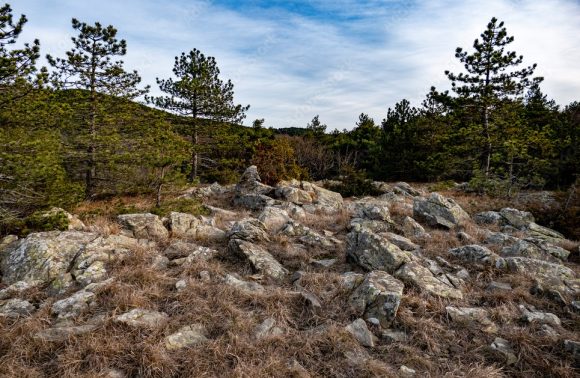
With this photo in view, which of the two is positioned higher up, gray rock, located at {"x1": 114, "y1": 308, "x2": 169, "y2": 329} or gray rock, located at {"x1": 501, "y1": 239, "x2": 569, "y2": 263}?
gray rock, located at {"x1": 501, "y1": 239, "x2": 569, "y2": 263}

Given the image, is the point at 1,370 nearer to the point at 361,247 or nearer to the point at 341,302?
the point at 341,302

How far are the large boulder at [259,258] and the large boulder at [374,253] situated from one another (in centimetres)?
136

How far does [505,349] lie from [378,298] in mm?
1464

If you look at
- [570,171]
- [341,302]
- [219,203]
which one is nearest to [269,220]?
[341,302]

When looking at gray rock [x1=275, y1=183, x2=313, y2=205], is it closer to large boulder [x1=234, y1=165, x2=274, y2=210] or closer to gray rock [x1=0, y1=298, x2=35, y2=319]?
large boulder [x1=234, y1=165, x2=274, y2=210]

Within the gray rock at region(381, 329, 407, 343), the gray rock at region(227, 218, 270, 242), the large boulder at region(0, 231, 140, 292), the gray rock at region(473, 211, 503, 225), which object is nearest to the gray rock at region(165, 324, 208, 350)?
the large boulder at region(0, 231, 140, 292)

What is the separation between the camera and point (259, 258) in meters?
5.54

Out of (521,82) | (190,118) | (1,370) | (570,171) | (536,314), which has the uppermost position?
(521,82)

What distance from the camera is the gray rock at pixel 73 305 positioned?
385cm

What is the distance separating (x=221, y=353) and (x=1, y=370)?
209 centimetres

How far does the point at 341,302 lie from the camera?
→ 4.36 meters

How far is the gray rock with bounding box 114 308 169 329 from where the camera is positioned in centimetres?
363

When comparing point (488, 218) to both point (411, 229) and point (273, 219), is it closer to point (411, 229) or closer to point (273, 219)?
point (411, 229)

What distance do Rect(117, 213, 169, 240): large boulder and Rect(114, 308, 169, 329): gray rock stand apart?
9.20 feet
